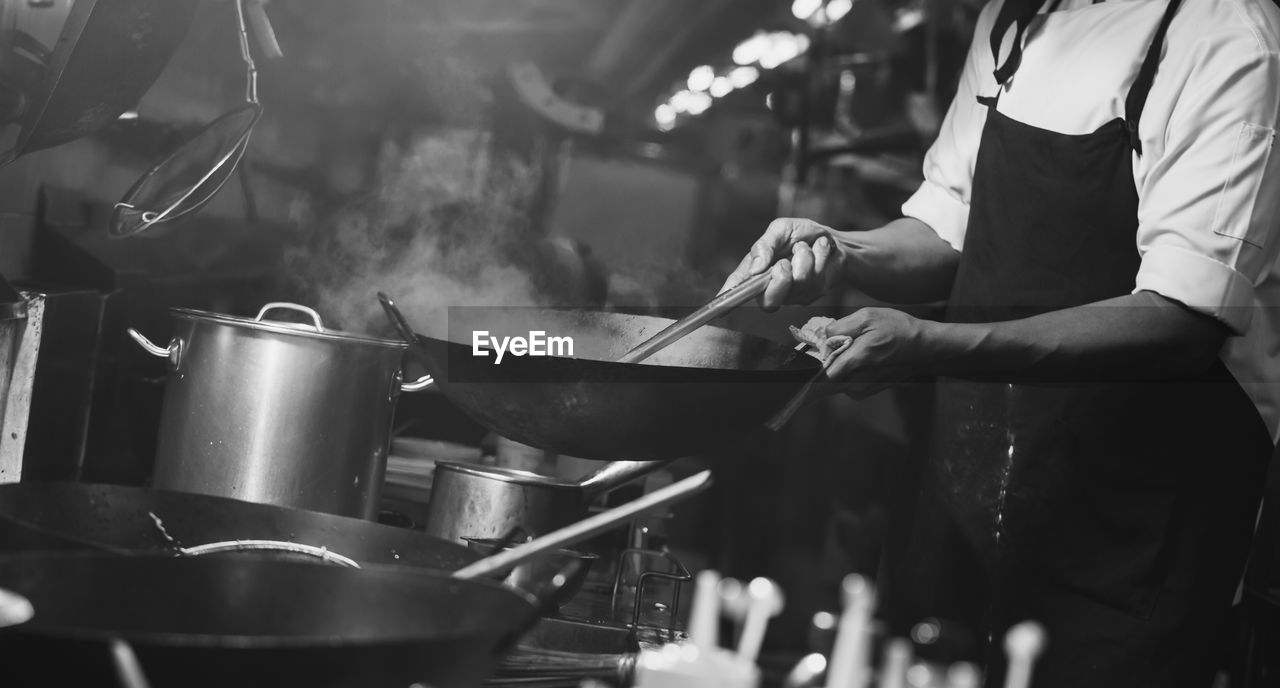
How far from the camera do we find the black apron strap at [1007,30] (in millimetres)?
1952

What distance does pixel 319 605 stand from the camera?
→ 0.83 metres

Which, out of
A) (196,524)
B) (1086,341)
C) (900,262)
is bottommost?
(196,524)

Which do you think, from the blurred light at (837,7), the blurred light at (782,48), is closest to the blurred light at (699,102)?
the blurred light at (782,48)

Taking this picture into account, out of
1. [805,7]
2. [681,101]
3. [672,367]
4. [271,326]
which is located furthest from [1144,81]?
[681,101]

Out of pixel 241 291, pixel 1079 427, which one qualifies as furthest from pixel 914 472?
pixel 241 291

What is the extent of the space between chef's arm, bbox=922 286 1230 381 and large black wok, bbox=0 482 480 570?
0.74 meters

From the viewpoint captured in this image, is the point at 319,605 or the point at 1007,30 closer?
the point at 319,605

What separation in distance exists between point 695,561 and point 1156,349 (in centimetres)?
323

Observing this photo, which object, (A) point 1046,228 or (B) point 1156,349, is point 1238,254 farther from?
(A) point 1046,228

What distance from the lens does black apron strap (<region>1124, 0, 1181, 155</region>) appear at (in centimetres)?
164

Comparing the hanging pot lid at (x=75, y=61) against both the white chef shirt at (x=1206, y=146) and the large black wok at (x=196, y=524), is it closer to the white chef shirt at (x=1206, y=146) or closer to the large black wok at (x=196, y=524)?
the large black wok at (x=196, y=524)

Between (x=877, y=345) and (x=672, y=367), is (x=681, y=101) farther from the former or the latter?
(x=672, y=367)

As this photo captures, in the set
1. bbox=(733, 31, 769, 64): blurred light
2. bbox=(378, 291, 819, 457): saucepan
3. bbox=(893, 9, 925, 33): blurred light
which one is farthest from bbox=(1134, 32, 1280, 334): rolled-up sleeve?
bbox=(733, 31, 769, 64): blurred light

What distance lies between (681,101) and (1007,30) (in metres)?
6.96
